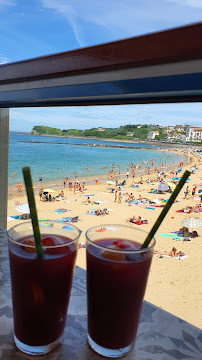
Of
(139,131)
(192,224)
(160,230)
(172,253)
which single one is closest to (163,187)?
(160,230)

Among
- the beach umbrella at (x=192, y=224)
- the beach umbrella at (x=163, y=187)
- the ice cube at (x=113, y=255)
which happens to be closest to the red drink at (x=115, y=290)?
the ice cube at (x=113, y=255)

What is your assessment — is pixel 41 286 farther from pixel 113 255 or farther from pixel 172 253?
pixel 172 253

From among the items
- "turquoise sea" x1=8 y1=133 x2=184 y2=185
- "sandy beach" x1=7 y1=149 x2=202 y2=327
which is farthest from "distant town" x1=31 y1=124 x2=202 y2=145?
"turquoise sea" x1=8 y1=133 x2=184 y2=185

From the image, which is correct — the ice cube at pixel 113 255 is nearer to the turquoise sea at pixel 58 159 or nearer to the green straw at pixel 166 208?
the green straw at pixel 166 208

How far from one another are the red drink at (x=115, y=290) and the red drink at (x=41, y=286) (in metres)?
0.03

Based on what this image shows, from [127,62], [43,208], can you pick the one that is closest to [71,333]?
[127,62]

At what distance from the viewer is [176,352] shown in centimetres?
36

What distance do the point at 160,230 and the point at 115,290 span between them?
7.87 m

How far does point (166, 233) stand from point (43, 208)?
3.98 meters

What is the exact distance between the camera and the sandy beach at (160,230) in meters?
4.65

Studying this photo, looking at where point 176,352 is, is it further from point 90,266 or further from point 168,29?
point 168,29

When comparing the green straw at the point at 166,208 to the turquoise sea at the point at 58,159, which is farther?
the turquoise sea at the point at 58,159

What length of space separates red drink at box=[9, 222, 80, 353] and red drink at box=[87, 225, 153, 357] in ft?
0.10

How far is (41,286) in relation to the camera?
31 cm
